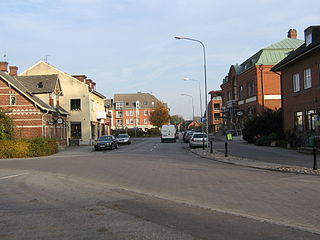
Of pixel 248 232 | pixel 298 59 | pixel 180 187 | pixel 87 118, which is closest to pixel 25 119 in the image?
pixel 87 118

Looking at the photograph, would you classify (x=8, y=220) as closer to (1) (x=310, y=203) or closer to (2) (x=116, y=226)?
(2) (x=116, y=226)

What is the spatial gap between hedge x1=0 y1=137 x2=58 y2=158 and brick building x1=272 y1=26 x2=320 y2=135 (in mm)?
20146

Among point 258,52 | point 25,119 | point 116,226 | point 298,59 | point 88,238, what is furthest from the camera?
point 258,52

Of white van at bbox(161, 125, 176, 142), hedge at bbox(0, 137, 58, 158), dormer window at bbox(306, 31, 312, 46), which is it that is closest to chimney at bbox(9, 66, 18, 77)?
hedge at bbox(0, 137, 58, 158)

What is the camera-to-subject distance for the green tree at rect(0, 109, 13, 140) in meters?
31.5

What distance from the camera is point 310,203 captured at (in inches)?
344

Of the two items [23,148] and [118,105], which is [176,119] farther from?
[23,148]

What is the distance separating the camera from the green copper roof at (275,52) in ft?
164

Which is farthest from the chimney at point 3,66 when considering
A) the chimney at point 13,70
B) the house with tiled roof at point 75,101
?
the house with tiled roof at point 75,101

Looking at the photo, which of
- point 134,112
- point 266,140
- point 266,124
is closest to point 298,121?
point 266,140

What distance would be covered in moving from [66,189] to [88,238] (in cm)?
589

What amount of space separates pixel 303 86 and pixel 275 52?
81.7 feet

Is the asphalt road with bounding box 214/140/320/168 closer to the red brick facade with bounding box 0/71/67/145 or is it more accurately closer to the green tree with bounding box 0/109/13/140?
the green tree with bounding box 0/109/13/140

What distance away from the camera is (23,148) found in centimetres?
2936
